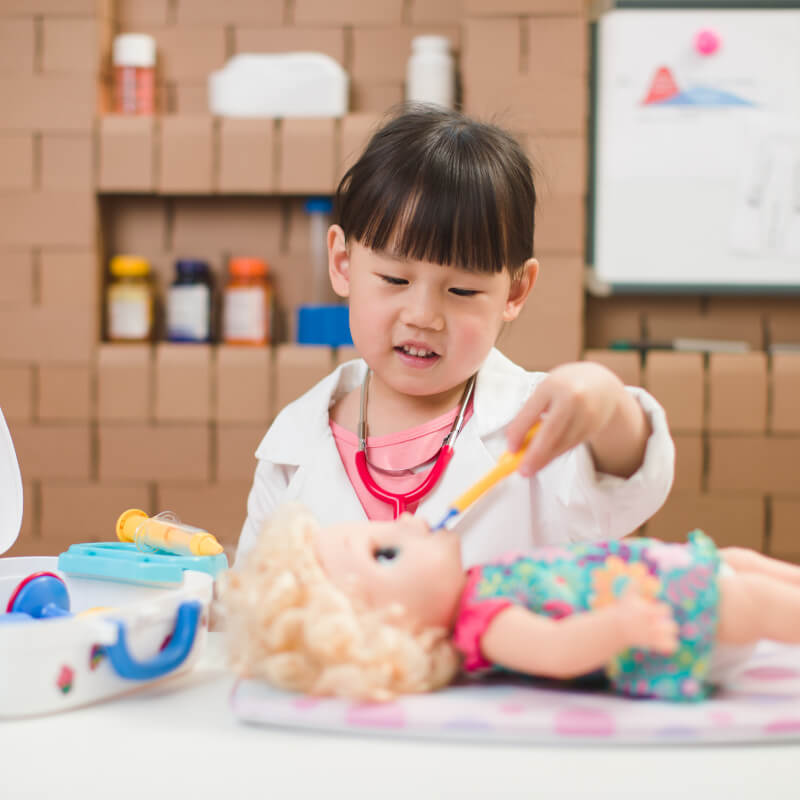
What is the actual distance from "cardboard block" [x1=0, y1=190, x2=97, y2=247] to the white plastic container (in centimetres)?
35

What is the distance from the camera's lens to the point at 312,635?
484mm

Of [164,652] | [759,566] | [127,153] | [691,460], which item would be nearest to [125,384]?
[127,153]

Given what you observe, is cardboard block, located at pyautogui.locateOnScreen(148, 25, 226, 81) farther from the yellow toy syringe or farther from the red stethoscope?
the yellow toy syringe

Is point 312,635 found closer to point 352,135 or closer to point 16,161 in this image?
point 352,135

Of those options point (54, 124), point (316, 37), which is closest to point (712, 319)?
point (316, 37)

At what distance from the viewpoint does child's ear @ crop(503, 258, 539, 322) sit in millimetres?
894

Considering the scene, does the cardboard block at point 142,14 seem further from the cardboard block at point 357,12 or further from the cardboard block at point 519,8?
the cardboard block at point 519,8

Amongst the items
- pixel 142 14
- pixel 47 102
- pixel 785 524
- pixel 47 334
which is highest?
pixel 142 14

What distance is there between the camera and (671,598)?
0.50 m

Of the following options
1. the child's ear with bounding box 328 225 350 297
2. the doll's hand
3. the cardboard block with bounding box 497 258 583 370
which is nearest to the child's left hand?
the doll's hand

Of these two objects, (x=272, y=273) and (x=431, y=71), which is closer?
(x=431, y=71)

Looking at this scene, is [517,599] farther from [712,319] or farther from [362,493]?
[712,319]

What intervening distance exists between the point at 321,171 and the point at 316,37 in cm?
33

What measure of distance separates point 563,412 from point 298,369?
128 cm
